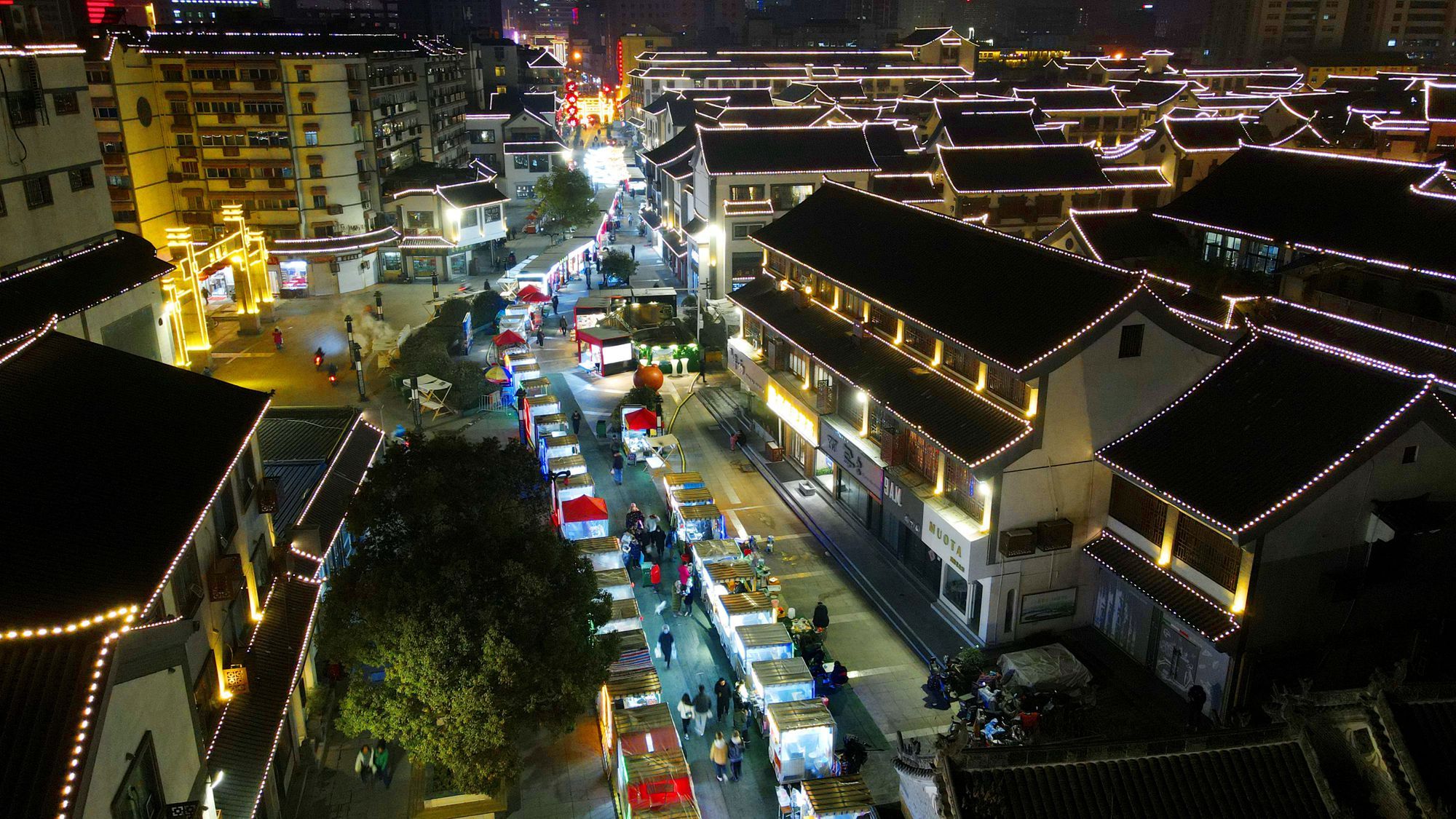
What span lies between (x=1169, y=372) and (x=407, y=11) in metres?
151

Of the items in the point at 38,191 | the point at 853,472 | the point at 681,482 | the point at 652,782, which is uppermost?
the point at 38,191

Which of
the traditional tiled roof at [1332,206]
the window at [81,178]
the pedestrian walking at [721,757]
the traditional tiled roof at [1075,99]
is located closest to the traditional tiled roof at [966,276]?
the pedestrian walking at [721,757]

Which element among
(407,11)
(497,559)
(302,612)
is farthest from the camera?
(407,11)

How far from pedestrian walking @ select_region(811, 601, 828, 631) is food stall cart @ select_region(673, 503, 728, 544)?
5221mm

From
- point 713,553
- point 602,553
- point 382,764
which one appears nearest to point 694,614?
point 713,553

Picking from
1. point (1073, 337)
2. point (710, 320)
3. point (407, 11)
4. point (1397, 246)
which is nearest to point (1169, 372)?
point (1073, 337)

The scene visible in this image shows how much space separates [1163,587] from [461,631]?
56.0ft

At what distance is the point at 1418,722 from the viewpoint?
49.1 feet

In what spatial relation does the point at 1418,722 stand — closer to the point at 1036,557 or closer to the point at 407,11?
the point at 1036,557

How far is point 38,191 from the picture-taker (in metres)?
33.5

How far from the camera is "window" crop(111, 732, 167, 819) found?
46.0 ft

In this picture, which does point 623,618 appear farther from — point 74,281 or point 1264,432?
point 74,281

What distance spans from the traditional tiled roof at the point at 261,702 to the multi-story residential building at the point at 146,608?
3 centimetres

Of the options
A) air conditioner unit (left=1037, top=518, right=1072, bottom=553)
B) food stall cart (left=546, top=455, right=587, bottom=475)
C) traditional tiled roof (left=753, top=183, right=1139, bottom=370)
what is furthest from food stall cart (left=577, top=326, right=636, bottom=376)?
air conditioner unit (left=1037, top=518, right=1072, bottom=553)
